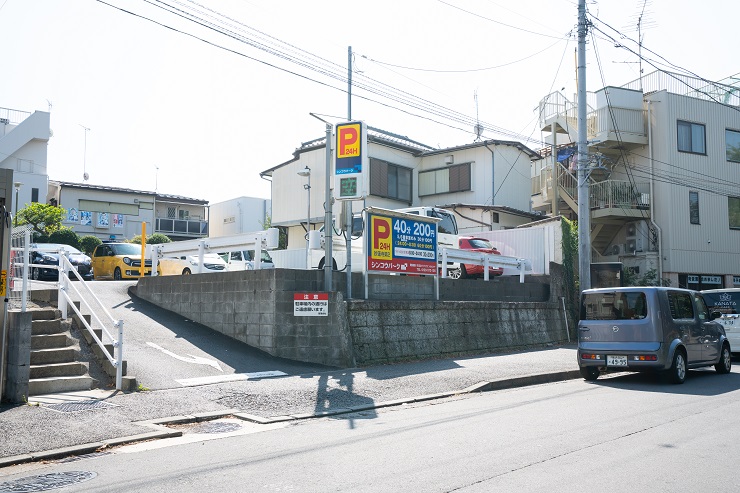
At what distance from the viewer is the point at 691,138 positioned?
29.8 metres

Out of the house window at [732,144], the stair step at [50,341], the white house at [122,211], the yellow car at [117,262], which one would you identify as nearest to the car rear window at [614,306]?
the stair step at [50,341]

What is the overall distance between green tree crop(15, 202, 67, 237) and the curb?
3101 centimetres

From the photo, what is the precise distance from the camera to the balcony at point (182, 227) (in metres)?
48.5

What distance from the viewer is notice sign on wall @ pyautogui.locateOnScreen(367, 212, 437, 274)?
1452cm

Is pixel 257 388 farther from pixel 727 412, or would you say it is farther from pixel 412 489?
pixel 727 412

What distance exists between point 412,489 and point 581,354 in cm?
863

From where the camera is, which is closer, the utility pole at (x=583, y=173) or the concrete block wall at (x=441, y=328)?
the concrete block wall at (x=441, y=328)

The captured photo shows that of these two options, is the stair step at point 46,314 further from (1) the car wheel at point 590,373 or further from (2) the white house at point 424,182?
(2) the white house at point 424,182

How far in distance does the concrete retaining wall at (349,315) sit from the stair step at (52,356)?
388cm

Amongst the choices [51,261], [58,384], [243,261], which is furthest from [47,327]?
[51,261]

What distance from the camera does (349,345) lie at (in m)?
13.1

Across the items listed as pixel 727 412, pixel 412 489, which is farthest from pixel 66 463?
pixel 727 412

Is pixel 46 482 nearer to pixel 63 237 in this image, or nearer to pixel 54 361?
pixel 54 361

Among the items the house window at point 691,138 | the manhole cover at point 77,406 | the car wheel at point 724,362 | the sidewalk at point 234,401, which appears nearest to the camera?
the sidewalk at point 234,401
